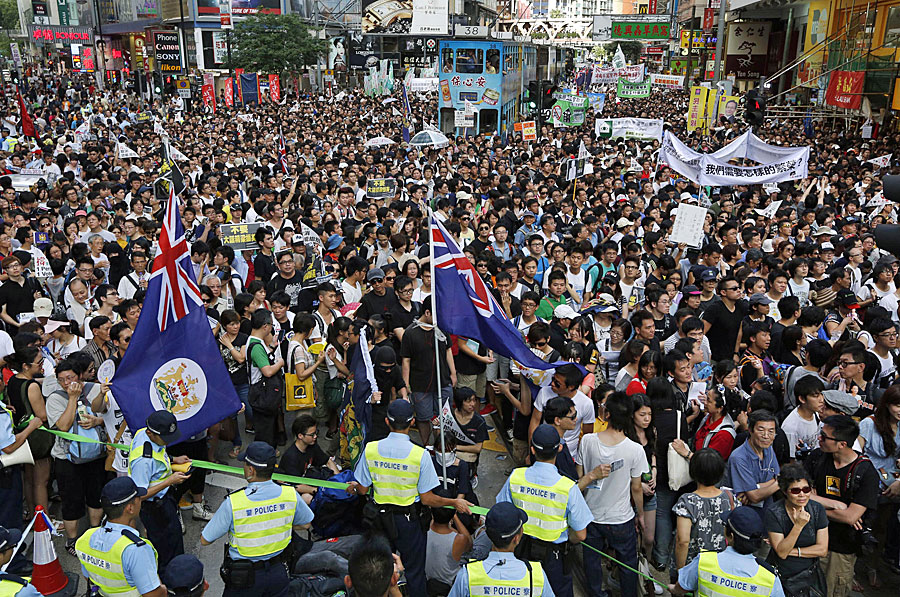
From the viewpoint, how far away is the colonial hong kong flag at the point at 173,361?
540cm

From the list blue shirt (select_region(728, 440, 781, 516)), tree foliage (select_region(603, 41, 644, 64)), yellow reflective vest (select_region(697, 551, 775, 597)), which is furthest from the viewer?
tree foliage (select_region(603, 41, 644, 64))

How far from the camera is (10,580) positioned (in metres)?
3.85

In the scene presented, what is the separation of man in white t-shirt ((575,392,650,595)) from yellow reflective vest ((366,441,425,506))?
3.43ft

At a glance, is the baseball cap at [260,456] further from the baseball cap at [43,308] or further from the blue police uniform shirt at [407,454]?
the baseball cap at [43,308]

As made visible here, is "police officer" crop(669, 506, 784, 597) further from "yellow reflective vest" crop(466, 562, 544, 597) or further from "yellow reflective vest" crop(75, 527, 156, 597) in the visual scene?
"yellow reflective vest" crop(75, 527, 156, 597)

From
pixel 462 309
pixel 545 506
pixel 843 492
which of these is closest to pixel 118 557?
pixel 545 506

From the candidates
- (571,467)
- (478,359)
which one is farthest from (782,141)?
(571,467)

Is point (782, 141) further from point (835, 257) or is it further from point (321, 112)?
point (321, 112)

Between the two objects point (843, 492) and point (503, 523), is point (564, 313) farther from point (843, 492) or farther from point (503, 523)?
point (503, 523)

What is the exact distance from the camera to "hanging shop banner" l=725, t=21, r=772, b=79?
1861 inches

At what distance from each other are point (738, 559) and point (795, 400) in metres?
2.50

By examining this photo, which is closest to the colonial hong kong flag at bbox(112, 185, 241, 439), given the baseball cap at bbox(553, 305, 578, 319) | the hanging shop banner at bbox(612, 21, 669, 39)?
the baseball cap at bbox(553, 305, 578, 319)

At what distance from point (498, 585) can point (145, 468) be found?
7.89ft

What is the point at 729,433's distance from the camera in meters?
5.53
